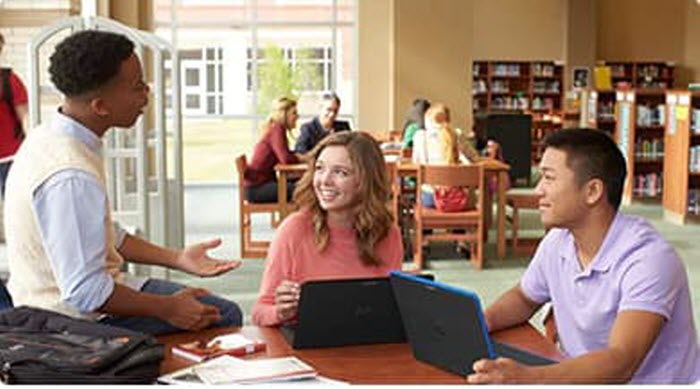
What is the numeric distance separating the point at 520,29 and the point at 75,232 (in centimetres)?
1624

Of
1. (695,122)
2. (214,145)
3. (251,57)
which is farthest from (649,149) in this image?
(214,145)

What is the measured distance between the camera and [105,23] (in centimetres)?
554

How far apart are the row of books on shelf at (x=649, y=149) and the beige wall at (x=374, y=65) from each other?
3.10m

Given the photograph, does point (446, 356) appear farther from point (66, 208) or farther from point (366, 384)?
point (66, 208)

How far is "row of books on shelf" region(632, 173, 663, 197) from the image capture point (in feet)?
36.2

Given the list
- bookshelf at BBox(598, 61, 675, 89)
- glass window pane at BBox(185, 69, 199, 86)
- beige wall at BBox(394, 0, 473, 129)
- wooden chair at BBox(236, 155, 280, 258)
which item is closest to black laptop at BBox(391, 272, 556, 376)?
wooden chair at BBox(236, 155, 280, 258)

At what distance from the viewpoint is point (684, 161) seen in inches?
375

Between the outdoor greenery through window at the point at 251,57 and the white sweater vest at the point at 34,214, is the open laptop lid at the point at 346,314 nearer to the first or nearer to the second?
the white sweater vest at the point at 34,214

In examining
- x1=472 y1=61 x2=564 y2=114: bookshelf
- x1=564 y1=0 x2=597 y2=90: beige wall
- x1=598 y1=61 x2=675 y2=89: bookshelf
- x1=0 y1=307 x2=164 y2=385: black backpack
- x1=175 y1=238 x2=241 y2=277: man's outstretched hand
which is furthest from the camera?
x1=598 y1=61 x2=675 y2=89: bookshelf

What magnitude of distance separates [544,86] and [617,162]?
1636cm

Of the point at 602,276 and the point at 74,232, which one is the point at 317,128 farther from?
the point at 602,276

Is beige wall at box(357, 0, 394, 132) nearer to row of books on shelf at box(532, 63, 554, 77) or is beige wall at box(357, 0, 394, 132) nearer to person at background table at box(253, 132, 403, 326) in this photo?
row of books on shelf at box(532, 63, 554, 77)

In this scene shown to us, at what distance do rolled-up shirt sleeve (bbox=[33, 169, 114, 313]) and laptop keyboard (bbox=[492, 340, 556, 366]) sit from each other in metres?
1.02

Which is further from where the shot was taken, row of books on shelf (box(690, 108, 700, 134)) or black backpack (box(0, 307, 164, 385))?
row of books on shelf (box(690, 108, 700, 134))
